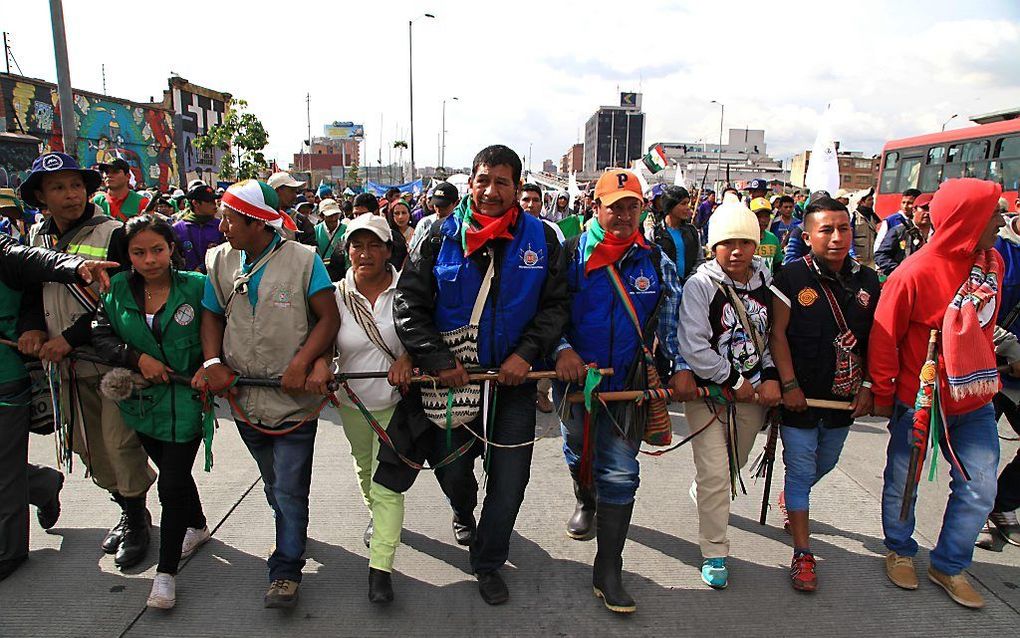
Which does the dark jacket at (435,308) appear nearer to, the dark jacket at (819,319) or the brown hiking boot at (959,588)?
the dark jacket at (819,319)

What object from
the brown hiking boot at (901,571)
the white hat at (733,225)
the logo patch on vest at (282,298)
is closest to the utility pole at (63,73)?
the logo patch on vest at (282,298)

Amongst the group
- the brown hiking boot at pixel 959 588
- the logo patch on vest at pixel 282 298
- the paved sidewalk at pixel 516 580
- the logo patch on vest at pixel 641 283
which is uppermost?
the logo patch on vest at pixel 641 283

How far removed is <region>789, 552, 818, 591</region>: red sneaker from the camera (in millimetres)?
3123

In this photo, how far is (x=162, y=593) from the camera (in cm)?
293

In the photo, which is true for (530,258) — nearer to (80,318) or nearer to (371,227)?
(371,227)

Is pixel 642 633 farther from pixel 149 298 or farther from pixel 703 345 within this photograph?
pixel 149 298

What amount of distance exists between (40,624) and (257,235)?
197 centimetres

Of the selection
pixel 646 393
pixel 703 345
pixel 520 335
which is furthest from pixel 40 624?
pixel 703 345

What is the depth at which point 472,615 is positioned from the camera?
2.95 metres

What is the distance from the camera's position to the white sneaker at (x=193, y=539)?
3391 millimetres

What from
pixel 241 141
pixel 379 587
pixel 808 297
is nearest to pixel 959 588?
pixel 808 297

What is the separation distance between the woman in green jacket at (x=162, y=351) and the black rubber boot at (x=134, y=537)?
41 cm

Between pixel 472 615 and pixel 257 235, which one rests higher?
pixel 257 235

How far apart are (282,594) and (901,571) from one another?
117 inches
